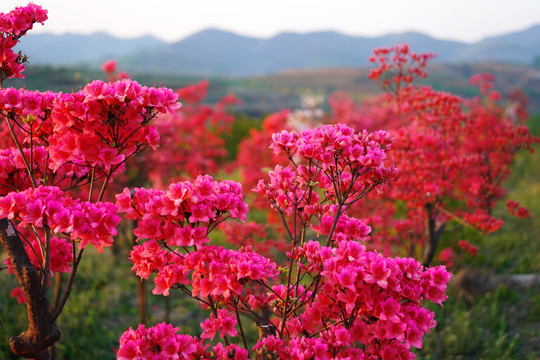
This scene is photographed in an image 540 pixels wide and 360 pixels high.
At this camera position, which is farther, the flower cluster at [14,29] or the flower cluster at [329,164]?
the flower cluster at [14,29]

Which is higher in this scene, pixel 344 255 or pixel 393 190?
pixel 344 255

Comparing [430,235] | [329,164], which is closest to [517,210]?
[430,235]

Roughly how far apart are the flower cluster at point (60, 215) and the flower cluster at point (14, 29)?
778mm

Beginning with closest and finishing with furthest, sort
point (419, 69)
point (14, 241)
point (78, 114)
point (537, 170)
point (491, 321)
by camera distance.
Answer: point (78, 114), point (14, 241), point (419, 69), point (491, 321), point (537, 170)

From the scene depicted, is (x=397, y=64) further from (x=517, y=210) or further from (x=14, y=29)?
(x=14, y=29)

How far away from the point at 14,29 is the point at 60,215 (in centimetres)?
108

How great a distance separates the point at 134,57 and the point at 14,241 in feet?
587

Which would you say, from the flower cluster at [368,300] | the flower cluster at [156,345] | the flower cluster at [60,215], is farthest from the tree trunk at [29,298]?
the flower cluster at [368,300]

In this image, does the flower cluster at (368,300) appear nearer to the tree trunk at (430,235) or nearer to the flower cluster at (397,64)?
the tree trunk at (430,235)

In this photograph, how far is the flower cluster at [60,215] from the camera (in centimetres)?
178

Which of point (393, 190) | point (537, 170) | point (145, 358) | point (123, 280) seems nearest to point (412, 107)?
point (393, 190)

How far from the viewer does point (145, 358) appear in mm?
1820

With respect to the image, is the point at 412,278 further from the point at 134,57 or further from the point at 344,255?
the point at 134,57

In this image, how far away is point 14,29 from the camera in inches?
84.4
